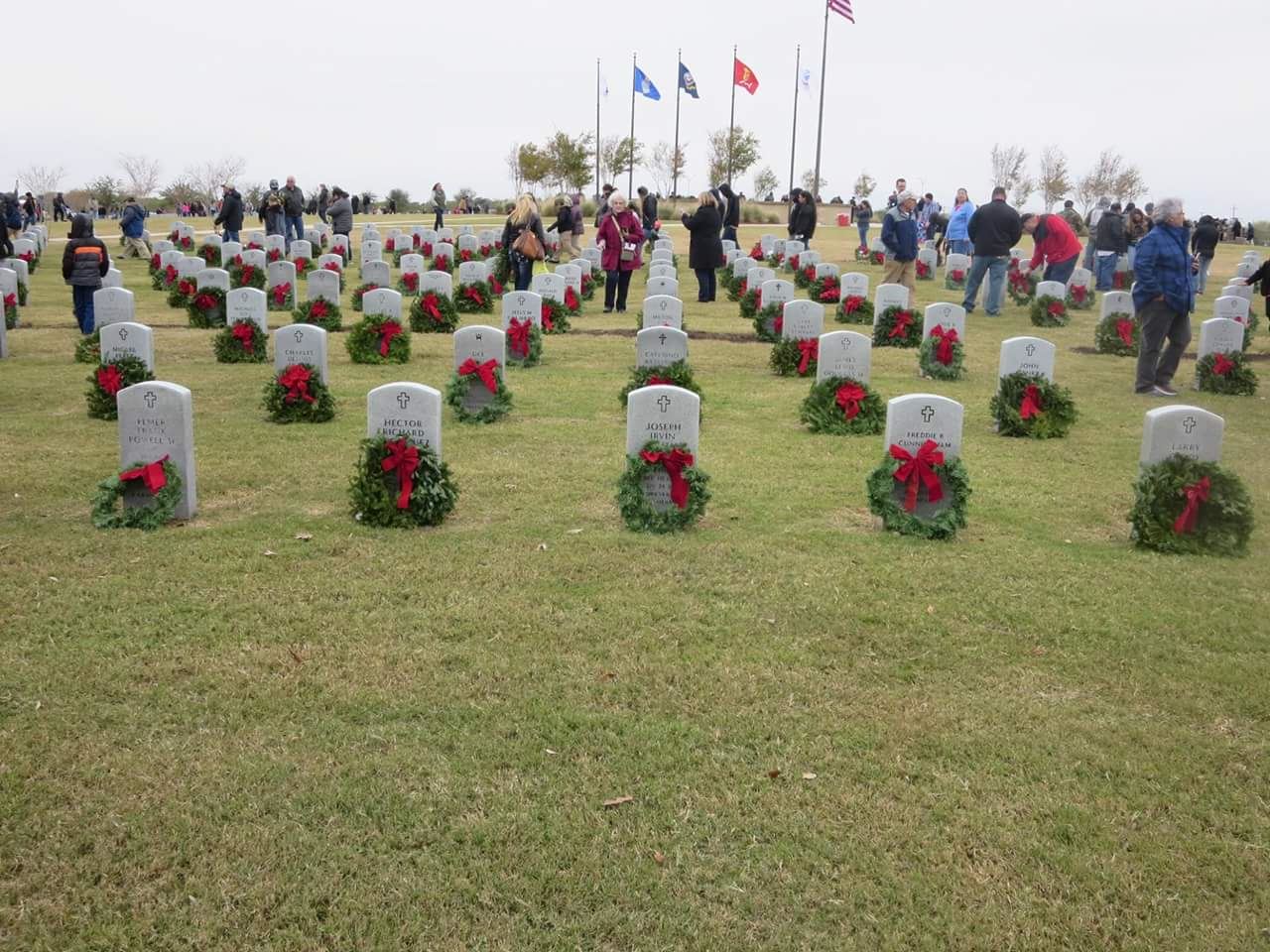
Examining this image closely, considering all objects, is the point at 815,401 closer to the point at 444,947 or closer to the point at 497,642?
the point at 497,642

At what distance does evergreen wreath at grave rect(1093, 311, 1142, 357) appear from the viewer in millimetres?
17469

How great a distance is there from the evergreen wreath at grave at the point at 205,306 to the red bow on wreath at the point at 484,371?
8433 mm

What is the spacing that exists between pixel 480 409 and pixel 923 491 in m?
5.08

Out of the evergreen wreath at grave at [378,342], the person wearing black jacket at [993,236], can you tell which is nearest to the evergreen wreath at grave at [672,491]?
the evergreen wreath at grave at [378,342]

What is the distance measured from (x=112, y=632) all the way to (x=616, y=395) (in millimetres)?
7685

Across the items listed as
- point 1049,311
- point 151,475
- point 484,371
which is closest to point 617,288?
point 1049,311

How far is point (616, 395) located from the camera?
43.1 ft

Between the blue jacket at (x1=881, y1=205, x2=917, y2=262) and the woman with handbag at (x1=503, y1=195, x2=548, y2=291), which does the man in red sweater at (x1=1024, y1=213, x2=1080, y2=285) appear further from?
the woman with handbag at (x1=503, y1=195, x2=548, y2=291)

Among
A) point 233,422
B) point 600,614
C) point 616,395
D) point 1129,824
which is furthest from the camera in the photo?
point 616,395

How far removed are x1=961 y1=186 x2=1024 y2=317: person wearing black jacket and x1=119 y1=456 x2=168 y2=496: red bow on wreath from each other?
14479mm

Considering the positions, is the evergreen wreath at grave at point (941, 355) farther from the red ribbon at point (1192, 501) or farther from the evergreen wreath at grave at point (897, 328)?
the red ribbon at point (1192, 501)

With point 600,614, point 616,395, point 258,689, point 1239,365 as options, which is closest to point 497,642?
point 600,614

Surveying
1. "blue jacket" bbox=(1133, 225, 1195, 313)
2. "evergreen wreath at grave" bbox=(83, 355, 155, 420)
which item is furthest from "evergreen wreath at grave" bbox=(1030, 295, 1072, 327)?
"evergreen wreath at grave" bbox=(83, 355, 155, 420)

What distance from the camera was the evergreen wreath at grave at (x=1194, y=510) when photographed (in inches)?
302
